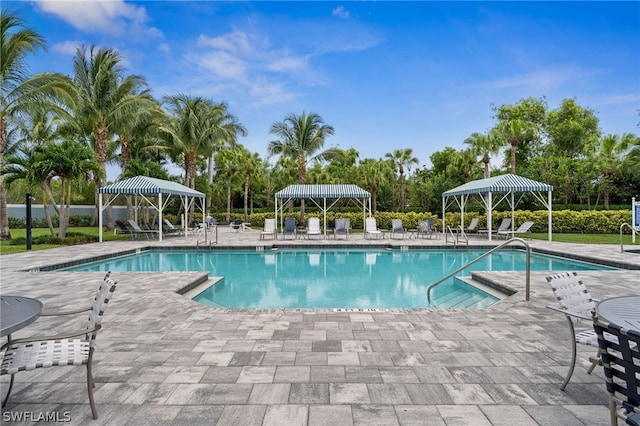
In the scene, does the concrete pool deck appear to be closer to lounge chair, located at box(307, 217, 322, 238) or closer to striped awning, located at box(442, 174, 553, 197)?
striped awning, located at box(442, 174, 553, 197)

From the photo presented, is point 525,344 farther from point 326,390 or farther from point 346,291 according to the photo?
point 346,291

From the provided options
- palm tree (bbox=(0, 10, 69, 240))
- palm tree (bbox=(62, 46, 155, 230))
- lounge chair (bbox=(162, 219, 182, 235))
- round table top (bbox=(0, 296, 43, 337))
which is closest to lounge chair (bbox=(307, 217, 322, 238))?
lounge chair (bbox=(162, 219, 182, 235))

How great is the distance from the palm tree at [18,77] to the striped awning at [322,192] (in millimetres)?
9586

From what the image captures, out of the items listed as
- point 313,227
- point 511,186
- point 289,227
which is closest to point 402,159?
point 511,186

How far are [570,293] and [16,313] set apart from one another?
3805 mm

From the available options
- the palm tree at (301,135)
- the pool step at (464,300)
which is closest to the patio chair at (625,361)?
the pool step at (464,300)

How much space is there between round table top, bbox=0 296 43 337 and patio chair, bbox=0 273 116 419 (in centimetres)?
17

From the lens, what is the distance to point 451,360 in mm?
3242

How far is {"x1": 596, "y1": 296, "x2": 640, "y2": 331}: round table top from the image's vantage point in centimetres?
206

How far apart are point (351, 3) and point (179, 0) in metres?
4.69

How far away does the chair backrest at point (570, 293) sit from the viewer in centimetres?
282

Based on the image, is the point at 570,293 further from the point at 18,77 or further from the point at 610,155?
the point at 610,155

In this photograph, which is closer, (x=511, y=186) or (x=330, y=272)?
(x=330, y=272)

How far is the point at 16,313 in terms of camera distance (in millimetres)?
2328
